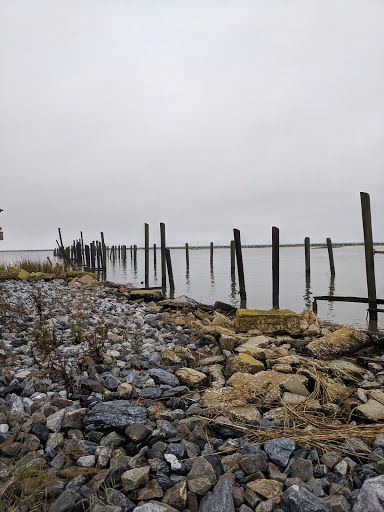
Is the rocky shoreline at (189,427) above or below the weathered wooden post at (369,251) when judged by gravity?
below

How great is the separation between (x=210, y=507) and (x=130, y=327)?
3805 millimetres

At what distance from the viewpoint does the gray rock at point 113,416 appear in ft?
7.29

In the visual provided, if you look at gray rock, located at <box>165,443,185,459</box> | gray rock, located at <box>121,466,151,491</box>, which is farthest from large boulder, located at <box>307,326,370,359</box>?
gray rock, located at <box>121,466,151,491</box>

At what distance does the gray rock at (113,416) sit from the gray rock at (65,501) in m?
0.59

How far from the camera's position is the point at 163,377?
10.5 ft

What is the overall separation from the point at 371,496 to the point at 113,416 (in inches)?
65.6

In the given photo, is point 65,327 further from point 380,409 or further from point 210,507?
point 380,409

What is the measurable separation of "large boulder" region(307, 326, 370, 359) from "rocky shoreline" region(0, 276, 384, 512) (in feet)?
0.06

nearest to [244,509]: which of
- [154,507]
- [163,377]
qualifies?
[154,507]

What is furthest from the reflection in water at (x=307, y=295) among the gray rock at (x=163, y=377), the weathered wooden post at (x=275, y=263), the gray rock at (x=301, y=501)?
the gray rock at (x=301, y=501)

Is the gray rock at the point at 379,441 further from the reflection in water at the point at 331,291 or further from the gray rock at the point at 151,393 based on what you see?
the reflection in water at the point at 331,291

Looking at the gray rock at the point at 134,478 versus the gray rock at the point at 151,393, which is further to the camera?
the gray rock at the point at 151,393

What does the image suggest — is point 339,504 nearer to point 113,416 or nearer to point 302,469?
point 302,469

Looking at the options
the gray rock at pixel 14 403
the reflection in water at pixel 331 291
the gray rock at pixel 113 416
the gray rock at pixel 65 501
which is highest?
the gray rock at pixel 14 403
